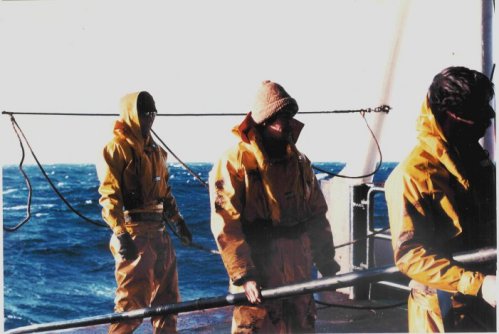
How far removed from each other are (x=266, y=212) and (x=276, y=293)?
0.36 m

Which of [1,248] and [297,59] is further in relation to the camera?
[297,59]

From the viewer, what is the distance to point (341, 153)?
136 inches

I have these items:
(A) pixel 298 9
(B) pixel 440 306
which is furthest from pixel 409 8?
(B) pixel 440 306

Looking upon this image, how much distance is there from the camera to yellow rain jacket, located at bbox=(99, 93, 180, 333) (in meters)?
2.54

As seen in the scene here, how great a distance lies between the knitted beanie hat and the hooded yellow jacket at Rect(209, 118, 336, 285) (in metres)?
0.07

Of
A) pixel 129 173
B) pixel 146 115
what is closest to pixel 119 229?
pixel 129 173

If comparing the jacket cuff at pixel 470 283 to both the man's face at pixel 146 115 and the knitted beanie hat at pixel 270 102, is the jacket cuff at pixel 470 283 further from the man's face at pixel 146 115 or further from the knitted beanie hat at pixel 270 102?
the man's face at pixel 146 115

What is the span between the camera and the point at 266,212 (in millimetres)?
1860

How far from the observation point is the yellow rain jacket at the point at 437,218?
1.34 meters

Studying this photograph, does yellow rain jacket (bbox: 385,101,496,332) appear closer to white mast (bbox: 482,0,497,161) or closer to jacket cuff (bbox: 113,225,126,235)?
white mast (bbox: 482,0,497,161)

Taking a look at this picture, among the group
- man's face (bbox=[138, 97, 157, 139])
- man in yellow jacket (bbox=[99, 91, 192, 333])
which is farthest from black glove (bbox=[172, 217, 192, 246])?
man's face (bbox=[138, 97, 157, 139])

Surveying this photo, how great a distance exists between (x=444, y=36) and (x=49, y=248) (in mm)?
3267

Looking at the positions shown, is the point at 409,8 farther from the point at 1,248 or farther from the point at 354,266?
the point at 1,248

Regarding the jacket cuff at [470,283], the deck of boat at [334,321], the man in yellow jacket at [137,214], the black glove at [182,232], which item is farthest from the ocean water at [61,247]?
the jacket cuff at [470,283]
